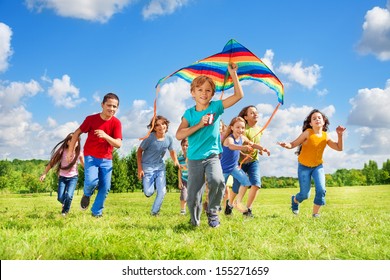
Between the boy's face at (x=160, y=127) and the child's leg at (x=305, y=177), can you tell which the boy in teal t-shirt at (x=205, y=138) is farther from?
the child's leg at (x=305, y=177)

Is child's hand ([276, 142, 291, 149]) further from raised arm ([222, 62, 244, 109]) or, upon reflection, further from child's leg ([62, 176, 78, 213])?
child's leg ([62, 176, 78, 213])

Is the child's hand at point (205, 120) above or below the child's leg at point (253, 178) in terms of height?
above

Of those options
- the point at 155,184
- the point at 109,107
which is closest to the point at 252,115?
the point at 155,184

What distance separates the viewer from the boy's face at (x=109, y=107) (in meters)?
8.20

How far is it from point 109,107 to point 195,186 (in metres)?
2.86

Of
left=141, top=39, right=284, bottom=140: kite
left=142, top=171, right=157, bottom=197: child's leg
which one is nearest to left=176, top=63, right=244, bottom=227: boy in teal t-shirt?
left=141, top=39, right=284, bottom=140: kite

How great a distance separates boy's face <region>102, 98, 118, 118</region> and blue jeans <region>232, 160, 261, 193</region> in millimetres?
3132

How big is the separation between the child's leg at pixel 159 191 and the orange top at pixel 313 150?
306 centimetres

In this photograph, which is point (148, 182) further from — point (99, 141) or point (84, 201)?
point (99, 141)

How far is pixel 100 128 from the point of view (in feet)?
27.0

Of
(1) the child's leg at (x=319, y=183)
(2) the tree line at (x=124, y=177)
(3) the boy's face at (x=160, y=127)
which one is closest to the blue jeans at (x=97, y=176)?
(3) the boy's face at (x=160, y=127)
